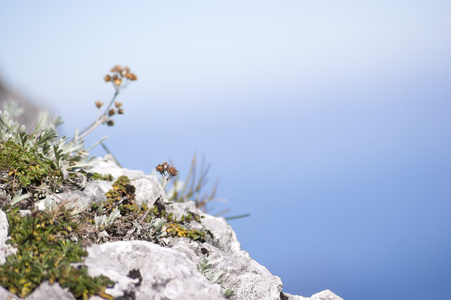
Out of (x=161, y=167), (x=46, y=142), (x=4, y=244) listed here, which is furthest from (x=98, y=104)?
(x=4, y=244)

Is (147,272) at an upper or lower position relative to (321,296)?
lower

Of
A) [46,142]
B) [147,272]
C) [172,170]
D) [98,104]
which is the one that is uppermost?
[98,104]

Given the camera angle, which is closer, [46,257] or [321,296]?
[46,257]

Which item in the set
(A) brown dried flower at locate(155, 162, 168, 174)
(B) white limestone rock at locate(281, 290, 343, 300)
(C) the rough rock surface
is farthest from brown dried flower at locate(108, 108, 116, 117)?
(B) white limestone rock at locate(281, 290, 343, 300)

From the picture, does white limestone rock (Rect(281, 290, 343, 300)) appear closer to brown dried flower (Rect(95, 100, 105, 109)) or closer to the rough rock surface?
the rough rock surface

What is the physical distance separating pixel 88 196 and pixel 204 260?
203cm

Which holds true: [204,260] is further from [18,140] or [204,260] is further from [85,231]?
[18,140]

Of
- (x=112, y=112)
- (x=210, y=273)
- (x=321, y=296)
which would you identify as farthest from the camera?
(x=112, y=112)

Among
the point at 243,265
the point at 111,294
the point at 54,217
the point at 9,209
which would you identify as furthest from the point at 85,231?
the point at 243,265

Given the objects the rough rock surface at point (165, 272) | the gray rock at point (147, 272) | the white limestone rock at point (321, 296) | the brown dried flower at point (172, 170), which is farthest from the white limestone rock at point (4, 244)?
the white limestone rock at point (321, 296)

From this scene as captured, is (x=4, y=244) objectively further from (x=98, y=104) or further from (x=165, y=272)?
(x=98, y=104)

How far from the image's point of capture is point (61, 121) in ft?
22.7

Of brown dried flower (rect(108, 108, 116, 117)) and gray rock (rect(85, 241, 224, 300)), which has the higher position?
brown dried flower (rect(108, 108, 116, 117))

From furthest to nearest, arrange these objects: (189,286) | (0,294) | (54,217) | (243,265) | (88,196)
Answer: (88,196)
(243,265)
(54,217)
(189,286)
(0,294)
